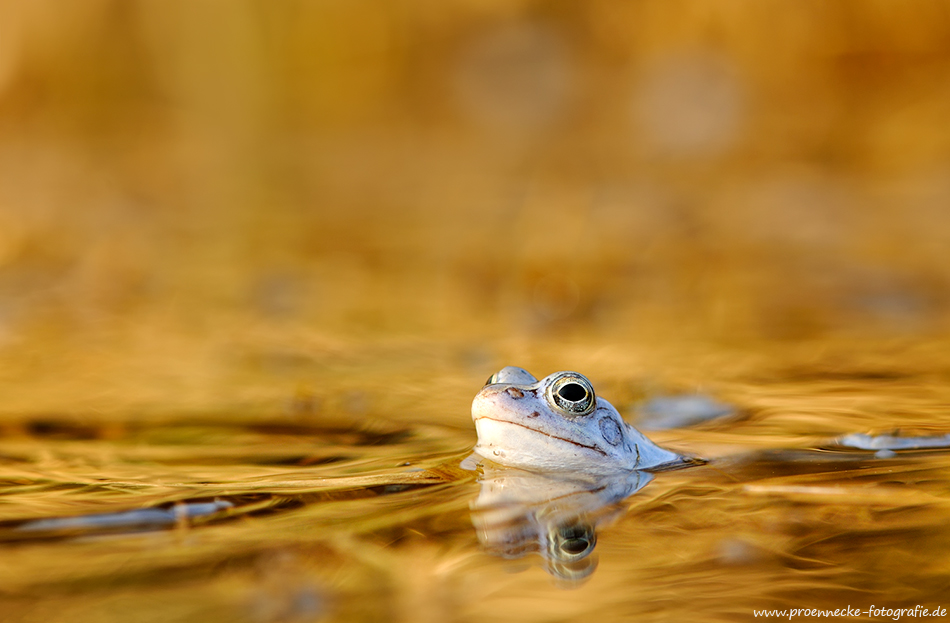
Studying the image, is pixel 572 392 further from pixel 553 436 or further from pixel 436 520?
pixel 436 520

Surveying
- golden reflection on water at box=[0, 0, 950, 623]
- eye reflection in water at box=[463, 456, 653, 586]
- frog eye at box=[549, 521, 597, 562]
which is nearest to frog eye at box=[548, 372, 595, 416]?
eye reflection in water at box=[463, 456, 653, 586]

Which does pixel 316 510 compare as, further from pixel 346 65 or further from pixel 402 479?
pixel 346 65

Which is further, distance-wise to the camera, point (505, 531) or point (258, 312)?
point (258, 312)

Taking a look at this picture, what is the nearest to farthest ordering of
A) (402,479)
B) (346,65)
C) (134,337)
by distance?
(402,479)
(134,337)
(346,65)

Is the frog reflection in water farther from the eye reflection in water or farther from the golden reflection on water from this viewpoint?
the golden reflection on water

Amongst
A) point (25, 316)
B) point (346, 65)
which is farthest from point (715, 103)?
point (25, 316)

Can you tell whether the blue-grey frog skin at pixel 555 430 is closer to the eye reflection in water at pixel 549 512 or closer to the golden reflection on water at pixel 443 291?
the eye reflection in water at pixel 549 512

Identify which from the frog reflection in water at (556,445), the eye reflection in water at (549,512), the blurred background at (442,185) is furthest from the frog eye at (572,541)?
the blurred background at (442,185)

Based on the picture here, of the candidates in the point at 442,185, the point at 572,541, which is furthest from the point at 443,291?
the point at 442,185
